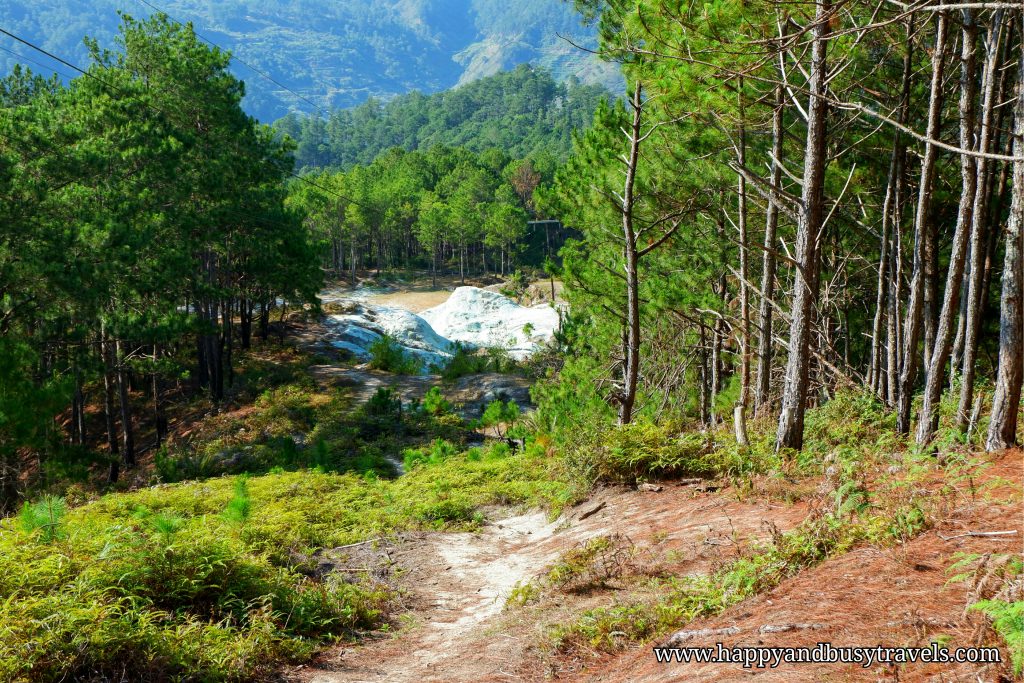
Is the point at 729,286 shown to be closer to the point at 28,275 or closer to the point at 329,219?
the point at 28,275

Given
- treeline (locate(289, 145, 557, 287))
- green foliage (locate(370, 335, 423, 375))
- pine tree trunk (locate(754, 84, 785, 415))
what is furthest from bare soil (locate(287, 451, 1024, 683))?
treeline (locate(289, 145, 557, 287))

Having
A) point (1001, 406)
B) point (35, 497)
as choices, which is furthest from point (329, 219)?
point (1001, 406)

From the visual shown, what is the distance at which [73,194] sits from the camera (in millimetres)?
14555

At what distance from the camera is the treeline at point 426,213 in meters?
57.1

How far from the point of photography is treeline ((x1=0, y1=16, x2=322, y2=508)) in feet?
44.1

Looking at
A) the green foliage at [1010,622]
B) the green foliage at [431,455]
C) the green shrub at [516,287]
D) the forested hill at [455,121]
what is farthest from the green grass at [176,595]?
the forested hill at [455,121]

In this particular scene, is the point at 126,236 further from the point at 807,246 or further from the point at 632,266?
the point at 807,246

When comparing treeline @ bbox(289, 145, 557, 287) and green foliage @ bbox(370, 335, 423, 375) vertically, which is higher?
treeline @ bbox(289, 145, 557, 287)

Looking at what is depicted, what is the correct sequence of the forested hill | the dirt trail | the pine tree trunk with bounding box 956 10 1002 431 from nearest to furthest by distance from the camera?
the dirt trail, the pine tree trunk with bounding box 956 10 1002 431, the forested hill

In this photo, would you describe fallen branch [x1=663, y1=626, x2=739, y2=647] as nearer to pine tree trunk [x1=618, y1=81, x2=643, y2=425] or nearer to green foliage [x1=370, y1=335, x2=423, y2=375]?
pine tree trunk [x1=618, y1=81, x2=643, y2=425]

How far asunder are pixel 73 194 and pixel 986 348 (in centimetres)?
1588

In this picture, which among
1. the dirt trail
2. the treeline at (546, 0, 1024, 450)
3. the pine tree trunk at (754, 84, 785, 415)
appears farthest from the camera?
the pine tree trunk at (754, 84, 785, 415)

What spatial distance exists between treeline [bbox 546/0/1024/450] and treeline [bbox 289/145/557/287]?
127ft

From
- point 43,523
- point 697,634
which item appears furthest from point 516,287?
point 697,634
